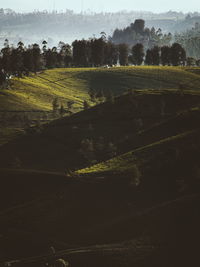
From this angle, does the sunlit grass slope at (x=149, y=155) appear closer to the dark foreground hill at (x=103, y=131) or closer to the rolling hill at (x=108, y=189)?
the rolling hill at (x=108, y=189)

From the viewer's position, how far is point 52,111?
17075 centimetres

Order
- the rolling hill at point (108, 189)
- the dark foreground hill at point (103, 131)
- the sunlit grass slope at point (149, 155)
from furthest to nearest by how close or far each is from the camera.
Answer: the dark foreground hill at point (103, 131) < the sunlit grass slope at point (149, 155) < the rolling hill at point (108, 189)

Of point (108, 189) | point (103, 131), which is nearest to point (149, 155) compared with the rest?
point (108, 189)

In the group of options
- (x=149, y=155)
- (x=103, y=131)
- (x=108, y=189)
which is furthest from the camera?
(x=103, y=131)

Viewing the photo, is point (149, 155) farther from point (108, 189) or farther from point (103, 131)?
point (103, 131)

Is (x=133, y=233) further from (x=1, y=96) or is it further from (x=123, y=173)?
(x=1, y=96)

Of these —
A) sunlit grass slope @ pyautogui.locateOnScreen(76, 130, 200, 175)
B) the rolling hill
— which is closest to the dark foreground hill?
the rolling hill

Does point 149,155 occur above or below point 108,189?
above

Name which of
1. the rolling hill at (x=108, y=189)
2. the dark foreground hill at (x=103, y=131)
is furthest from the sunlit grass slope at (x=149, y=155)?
the dark foreground hill at (x=103, y=131)

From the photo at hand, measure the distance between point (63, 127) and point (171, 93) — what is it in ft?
115

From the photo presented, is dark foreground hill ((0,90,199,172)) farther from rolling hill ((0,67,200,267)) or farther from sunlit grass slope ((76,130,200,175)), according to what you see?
sunlit grass slope ((76,130,200,175))

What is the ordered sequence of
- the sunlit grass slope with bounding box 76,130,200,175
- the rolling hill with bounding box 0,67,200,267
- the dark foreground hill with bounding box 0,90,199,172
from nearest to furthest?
the rolling hill with bounding box 0,67,200,267
the sunlit grass slope with bounding box 76,130,200,175
the dark foreground hill with bounding box 0,90,199,172

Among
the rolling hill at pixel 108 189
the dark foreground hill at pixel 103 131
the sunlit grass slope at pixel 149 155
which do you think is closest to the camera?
the rolling hill at pixel 108 189

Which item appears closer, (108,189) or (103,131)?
(108,189)
